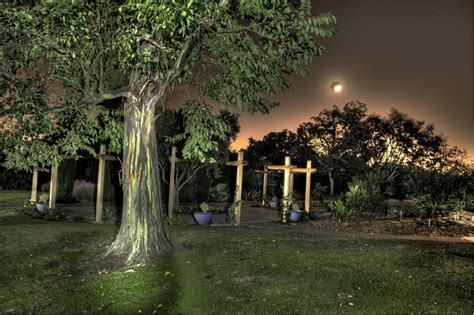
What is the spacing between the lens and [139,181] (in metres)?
9.06

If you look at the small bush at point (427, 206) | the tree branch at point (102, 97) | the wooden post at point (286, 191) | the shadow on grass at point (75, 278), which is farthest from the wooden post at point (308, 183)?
the tree branch at point (102, 97)

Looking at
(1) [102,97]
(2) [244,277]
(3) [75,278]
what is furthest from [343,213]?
(3) [75,278]

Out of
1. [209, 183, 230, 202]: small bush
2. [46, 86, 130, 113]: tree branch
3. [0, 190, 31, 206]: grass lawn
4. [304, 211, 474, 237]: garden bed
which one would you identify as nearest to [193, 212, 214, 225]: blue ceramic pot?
[304, 211, 474, 237]: garden bed

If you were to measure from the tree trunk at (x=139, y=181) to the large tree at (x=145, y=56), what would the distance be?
0.07ft

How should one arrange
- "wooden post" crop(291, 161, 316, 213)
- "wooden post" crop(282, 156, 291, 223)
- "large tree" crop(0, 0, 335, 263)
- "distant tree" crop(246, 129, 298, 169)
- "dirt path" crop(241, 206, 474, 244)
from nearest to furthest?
"large tree" crop(0, 0, 335, 263)
"dirt path" crop(241, 206, 474, 244)
"wooden post" crop(282, 156, 291, 223)
"wooden post" crop(291, 161, 316, 213)
"distant tree" crop(246, 129, 298, 169)

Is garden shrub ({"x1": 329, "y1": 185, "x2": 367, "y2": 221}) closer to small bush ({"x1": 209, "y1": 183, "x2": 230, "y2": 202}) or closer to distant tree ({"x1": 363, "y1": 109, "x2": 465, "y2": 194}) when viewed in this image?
small bush ({"x1": 209, "y1": 183, "x2": 230, "y2": 202})

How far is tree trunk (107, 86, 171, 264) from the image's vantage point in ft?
29.5

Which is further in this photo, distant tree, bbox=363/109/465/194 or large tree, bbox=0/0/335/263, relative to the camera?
distant tree, bbox=363/109/465/194

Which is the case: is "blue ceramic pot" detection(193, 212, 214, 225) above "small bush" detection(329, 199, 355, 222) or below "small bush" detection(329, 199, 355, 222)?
below

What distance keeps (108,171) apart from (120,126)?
1126 centimetres

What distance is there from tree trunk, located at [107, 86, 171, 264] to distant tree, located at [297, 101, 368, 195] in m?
22.3

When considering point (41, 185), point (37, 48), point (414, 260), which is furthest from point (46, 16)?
point (41, 185)

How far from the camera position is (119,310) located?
6020mm

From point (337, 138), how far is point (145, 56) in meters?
26.4
